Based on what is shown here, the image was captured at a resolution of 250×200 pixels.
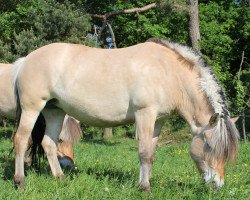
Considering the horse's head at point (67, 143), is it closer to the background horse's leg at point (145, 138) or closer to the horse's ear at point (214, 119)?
the background horse's leg at point (145, 138)

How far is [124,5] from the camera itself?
27.6 meters

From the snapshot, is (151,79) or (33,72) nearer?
(151,79)

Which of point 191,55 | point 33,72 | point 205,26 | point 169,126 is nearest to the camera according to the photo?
point 191,55

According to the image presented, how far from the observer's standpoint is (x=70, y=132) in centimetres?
766

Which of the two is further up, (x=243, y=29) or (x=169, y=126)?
(x=243, y=29)

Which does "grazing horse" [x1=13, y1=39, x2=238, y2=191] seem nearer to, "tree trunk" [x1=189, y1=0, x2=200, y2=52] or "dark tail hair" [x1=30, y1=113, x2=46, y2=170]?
"dark tail hair" [x1=30, y1=113, x2=46, y2=170]

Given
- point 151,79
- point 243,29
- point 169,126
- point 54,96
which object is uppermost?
point 151,79

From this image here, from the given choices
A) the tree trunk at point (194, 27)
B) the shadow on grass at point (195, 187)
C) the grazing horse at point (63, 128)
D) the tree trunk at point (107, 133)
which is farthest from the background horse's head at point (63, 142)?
the tree trunk at point (194, 27)

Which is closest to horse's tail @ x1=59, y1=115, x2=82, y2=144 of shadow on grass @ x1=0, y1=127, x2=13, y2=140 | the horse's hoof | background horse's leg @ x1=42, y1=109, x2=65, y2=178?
background horse's leg @ x1=42, y1=109, x2=65, y2=178

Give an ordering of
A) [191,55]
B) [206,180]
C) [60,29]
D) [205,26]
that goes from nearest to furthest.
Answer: [206,180], [191,55], [60,29], [205,26]

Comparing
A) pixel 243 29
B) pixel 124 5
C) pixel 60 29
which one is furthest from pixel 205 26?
pixel 60 29

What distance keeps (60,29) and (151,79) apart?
16779 mm

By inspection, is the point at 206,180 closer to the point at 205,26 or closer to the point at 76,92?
the point at 76,92

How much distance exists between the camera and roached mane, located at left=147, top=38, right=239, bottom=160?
527cm
